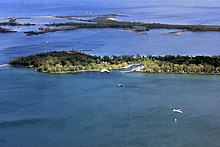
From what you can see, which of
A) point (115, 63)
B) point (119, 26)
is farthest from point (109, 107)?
point (119, 26)

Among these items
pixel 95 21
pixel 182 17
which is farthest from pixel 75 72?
pixel 182 17

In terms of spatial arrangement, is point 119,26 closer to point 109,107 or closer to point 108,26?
point 108,26

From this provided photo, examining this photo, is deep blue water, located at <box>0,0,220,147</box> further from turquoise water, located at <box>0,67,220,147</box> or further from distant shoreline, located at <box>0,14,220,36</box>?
distant shoreline, located at <box>0,14,220,36</box>

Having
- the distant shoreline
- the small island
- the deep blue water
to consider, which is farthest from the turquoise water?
the distant shoreline

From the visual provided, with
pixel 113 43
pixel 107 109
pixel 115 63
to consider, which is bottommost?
pixel 107 109

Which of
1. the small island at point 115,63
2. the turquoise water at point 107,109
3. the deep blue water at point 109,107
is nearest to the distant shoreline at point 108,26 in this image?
the deep blue water at point 109,107

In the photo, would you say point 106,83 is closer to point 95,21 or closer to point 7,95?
point 7,95
